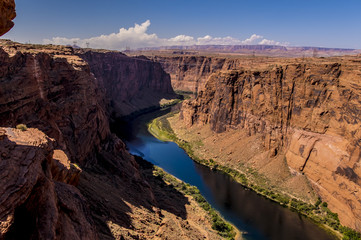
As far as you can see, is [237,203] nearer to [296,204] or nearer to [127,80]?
[296,204]

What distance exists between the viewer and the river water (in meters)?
44.2

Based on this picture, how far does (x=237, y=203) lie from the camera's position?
52.5 m

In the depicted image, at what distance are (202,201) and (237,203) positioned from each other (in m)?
7.93

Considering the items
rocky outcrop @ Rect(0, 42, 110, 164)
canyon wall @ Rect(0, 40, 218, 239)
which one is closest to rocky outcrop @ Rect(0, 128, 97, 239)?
canyon wall @ Rect(0, 40, 218, 239)

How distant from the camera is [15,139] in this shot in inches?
743

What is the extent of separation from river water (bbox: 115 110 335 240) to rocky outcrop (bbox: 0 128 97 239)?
106 feet

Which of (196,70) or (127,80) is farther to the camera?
(196,70)

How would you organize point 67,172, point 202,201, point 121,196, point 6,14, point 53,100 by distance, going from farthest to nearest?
point 202,201
point 53,100
point 121,196
point 67,172
point 6,14

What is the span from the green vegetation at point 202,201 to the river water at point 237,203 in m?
2.41

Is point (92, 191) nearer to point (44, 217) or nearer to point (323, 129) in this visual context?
point (44, 217)

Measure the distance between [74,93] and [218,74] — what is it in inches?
2118

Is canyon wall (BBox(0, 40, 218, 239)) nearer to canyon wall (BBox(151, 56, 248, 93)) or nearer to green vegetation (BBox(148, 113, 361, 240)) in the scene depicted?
green vegetation (BBox(148, 113, 361, 240))

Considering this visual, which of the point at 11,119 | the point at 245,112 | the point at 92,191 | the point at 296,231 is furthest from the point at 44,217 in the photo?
the point at 245,112

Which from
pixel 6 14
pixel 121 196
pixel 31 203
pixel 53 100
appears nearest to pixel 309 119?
pixel 121 196
